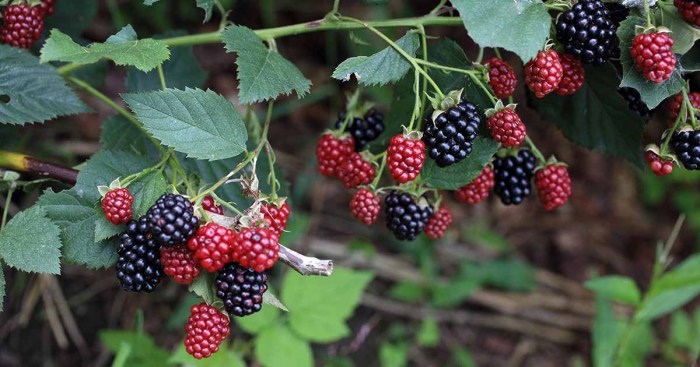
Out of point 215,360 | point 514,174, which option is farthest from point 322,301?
point 514,174

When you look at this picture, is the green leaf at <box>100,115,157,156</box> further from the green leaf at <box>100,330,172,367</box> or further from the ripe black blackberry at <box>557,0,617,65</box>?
the ripe black blackberry at <box>557,0,617,65</box>

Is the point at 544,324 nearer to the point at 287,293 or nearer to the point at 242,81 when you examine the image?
the point at 287,293

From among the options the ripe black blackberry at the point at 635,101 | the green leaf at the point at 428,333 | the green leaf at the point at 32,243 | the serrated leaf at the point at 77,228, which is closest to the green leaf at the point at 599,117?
the ripe black blackberry at the point at 635,101

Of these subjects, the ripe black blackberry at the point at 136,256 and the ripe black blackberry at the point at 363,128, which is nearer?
the ripe black blackberry at the point at 136,256

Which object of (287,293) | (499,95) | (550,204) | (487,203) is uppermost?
(499,95)

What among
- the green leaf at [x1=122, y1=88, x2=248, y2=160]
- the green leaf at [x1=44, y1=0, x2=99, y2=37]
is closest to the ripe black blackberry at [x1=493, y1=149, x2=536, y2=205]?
the green leaf at [x1=122, y1=88, x2=248, y2=160]

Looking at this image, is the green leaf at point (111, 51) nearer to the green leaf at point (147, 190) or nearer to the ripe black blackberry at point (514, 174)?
the green leaf at point (147, 190)

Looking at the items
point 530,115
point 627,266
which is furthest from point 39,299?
point 627,266
